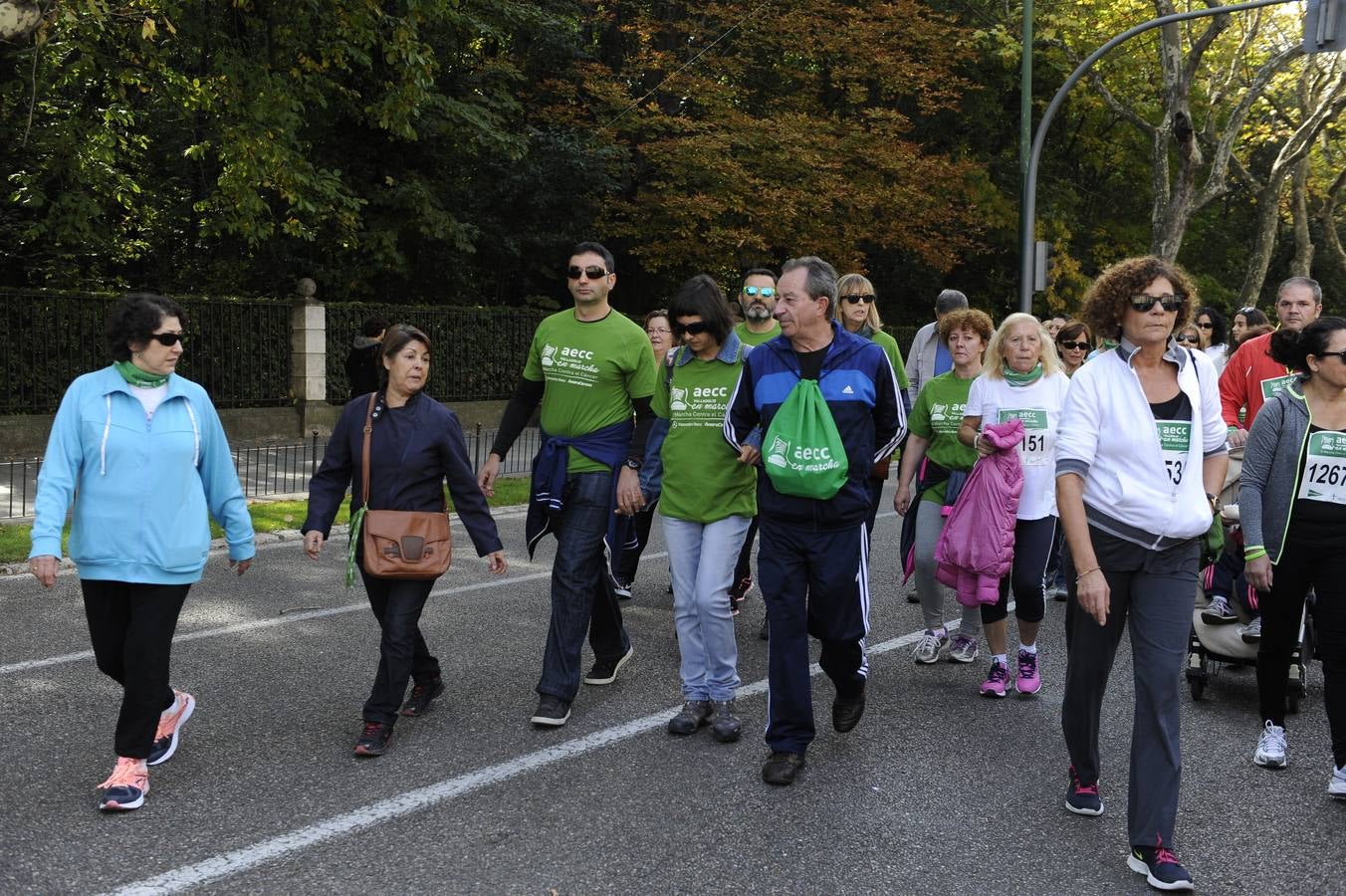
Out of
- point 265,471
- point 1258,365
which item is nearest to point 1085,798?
point 1258,365

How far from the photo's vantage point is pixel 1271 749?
16.5ft

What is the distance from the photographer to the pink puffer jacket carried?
596cm

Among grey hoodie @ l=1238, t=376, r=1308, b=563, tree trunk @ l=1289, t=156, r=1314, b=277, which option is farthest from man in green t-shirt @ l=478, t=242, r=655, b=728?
tree trunk @ l=1289, t=156, r=1314, b=277

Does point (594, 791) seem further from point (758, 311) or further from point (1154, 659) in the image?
point (758, 311)

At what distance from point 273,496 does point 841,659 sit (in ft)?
29.0

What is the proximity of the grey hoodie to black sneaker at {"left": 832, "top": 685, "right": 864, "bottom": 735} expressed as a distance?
156cm

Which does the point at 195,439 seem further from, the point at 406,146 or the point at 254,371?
the point at 406,146

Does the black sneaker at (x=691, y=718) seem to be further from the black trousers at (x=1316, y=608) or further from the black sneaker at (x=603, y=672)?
the black trousers at (x=1316, y=608)

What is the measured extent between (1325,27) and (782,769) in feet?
47.9

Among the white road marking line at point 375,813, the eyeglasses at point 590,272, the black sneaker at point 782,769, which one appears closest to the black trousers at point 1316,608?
the black sneaker at point 782,769

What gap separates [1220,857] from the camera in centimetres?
413

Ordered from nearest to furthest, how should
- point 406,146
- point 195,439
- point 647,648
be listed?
point 195,439
point 647,648
point 406,146

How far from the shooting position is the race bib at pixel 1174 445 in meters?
3.99

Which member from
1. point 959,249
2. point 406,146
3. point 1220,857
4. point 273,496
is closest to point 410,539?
point 1220,857
